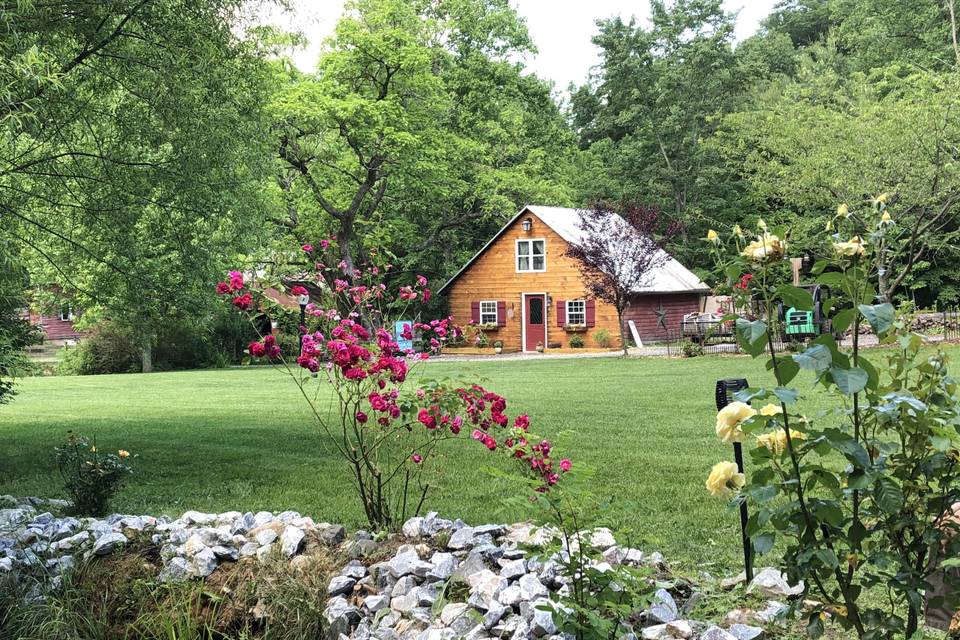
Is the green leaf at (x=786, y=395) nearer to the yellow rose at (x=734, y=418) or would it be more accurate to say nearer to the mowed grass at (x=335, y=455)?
the yellow rose at (x=734, y=418)

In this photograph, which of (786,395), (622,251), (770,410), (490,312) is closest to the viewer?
(786,395)

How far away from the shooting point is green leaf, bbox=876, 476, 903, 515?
2.10 m

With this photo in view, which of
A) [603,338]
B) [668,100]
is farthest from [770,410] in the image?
[668,100]

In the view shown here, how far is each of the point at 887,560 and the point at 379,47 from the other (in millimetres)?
24406

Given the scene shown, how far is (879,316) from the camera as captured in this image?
2002 mm

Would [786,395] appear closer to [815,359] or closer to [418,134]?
[815,359]

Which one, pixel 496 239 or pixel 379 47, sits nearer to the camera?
pixel 379 47

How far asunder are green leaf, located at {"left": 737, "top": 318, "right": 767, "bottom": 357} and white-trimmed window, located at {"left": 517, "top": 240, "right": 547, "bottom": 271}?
88.3 feet

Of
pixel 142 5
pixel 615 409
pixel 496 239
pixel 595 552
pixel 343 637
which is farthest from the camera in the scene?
pixel 496 239

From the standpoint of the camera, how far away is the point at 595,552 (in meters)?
3.02

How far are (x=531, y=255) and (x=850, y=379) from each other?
27.3 meters

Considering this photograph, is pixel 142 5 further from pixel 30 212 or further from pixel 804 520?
pixel 804 520

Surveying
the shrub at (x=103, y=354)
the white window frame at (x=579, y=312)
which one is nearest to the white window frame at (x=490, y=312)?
the white window frame at (x=579, y=312)

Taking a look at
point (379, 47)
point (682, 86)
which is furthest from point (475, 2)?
point (682, 86)
